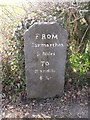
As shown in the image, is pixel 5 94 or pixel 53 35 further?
pixel 5 94

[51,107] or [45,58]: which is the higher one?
→ [45,58]

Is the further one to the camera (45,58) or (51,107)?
(51,107)

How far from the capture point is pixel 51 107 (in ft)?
14.7

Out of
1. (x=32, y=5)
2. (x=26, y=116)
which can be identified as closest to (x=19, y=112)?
(x=26, y=116)

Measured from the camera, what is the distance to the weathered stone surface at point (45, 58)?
13.5 feet

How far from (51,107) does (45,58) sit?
82cm

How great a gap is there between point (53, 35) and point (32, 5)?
1.04 metres

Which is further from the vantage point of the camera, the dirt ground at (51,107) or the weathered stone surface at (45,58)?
the dirt ground at (51,107)

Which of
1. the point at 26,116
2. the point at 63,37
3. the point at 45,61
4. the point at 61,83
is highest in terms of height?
the point at 63,37

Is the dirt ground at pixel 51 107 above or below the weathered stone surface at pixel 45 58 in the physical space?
below

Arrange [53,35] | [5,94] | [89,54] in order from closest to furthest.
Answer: [53,35]
[5,94]
[89,54]

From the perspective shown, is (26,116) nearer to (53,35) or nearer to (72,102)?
(72,102)

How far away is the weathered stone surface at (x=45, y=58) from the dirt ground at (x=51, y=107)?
14 centimetres

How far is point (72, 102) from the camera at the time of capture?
15.2 feet
